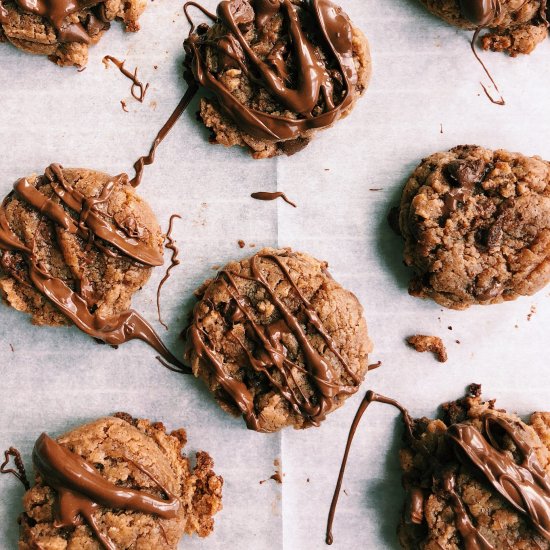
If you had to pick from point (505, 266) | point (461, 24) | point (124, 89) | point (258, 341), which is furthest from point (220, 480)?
point (461, 24)

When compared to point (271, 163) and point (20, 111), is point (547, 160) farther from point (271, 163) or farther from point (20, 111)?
point (20, 111)

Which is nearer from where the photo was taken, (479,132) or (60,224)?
(60,224)

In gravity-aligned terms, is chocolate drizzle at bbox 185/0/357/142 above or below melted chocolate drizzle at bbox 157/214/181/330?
above

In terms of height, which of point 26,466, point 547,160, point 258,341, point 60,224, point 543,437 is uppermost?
point 547,160

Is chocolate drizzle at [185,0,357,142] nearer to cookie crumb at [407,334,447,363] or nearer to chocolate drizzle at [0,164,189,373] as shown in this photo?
chocolate drizzle at [0,164,189,373]

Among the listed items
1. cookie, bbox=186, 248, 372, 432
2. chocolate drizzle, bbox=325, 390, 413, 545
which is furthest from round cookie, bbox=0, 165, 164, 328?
chocolate drizzle, bbox=325, 390, 413, 545

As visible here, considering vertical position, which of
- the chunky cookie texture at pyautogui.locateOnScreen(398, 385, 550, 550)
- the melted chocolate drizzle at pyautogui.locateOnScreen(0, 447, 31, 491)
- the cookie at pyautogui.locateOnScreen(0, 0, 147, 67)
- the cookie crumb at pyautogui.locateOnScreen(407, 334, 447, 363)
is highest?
the cookie at pyautogui.locateOnScreen(0, 0, 147, 67)

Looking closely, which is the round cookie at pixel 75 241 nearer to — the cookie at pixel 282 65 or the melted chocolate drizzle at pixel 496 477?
the cookie at pixel 282 65
